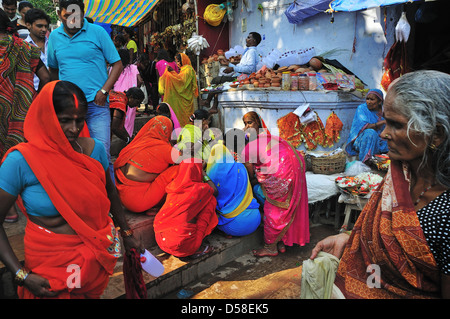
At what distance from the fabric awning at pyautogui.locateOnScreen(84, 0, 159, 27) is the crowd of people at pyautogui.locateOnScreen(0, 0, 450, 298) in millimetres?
6177

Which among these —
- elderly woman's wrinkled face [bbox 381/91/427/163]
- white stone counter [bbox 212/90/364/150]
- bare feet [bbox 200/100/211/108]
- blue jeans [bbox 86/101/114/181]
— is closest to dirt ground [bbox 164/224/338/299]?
elderly woman's wrinkled face [bbox 381/91/427/163]

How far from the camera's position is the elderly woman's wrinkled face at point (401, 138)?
4.14 ft

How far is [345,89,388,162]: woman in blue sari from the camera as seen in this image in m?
4.99

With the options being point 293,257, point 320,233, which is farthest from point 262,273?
point 320,233

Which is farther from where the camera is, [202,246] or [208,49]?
[208,49]

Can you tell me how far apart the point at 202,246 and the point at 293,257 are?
3.83ft

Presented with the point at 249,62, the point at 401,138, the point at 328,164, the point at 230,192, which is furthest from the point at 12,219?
the point at 249,62

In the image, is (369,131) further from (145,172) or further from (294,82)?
(145,172)

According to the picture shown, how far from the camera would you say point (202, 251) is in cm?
338

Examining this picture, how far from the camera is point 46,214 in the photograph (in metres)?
1.61

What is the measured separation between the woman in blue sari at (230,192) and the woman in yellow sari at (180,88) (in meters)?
3.57

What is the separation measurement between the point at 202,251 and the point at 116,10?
872 centimetres

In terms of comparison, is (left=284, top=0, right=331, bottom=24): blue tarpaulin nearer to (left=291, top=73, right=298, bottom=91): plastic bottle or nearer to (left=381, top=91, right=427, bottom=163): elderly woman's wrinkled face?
(left=291, top=73, right=298, bottom=91): plastic bottle
